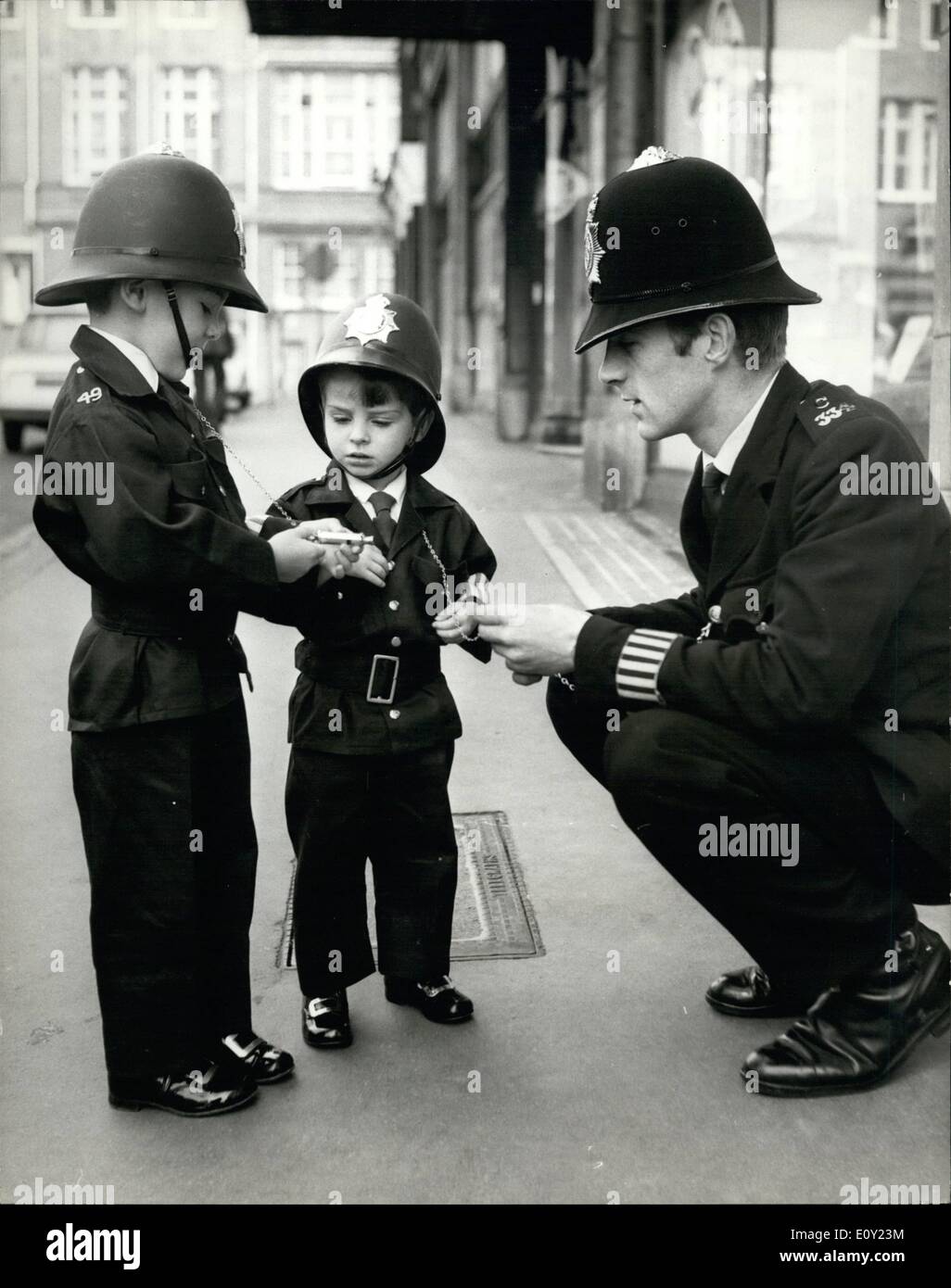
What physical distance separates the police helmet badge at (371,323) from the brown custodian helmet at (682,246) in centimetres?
51

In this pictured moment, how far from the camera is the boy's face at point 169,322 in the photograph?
2.68 m

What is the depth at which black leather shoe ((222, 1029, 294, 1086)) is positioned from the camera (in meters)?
2.78

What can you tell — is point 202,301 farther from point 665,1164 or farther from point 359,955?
point 665,1164

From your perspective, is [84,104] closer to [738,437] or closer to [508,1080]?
[738,437]

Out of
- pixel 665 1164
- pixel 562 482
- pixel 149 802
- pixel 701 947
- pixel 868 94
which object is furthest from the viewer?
pixel 562 482

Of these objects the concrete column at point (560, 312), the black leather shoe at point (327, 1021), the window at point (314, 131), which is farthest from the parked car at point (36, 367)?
the window at point (314, 131)

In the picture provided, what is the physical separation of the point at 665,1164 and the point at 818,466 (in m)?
1.21

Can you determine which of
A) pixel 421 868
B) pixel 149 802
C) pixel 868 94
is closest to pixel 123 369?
pixel 149 802

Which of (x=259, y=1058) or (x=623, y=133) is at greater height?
(x=623, y=133)

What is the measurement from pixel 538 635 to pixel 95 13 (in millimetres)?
1930

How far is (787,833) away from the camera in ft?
8.63

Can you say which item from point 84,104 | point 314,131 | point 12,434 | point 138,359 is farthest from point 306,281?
point 138,359

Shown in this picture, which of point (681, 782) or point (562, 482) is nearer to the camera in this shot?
point (681, 782)

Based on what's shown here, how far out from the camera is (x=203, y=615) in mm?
2662
